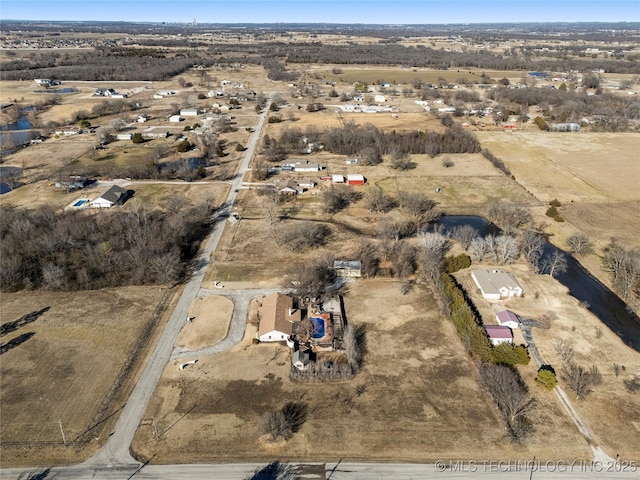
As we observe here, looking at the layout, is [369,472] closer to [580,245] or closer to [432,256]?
[432,256]

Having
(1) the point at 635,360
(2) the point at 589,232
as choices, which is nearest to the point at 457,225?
(2) the point at 589,232

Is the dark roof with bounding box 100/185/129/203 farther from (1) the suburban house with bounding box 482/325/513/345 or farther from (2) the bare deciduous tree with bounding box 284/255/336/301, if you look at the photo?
(1) the suburban house with bounding box 482/325/513/345

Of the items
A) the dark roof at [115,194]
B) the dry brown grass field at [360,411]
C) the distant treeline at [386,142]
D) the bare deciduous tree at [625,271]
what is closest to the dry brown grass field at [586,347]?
the dry brown grass field at [360,411]

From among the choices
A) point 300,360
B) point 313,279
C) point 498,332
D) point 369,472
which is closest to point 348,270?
point 313,279

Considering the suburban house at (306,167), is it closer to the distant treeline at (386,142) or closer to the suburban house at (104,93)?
the distant treeline at (386,142)

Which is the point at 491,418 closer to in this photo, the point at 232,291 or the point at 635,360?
the point at 635,360
